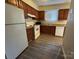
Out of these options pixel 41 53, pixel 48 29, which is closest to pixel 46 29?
pixel 48 29

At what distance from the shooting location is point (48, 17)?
8.02m

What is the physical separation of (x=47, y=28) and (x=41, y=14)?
4.99 ft

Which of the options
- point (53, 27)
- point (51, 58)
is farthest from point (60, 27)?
point (51, 58)

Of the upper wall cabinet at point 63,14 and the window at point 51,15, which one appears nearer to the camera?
the upper wall cabinet at point 63,14

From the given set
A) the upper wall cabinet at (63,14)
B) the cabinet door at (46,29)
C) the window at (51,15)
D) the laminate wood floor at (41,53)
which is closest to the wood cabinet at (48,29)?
the cabinet door at (46,29)

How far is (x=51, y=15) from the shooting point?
25.9ft

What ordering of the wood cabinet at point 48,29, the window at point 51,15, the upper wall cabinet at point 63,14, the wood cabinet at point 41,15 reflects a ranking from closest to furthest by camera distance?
the upper wall cabinet at point 63,14 < the wood cabinet at point 48,29 < the window at point 51,15 < the wood cabinet at point 41,15

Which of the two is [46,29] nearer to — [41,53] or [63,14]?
[63,14]

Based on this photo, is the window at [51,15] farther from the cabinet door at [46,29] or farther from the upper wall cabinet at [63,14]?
the cabinet door at [46,29]

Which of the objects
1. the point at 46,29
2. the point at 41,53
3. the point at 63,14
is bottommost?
the point at 41,53

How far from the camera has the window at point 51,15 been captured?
762 cm
